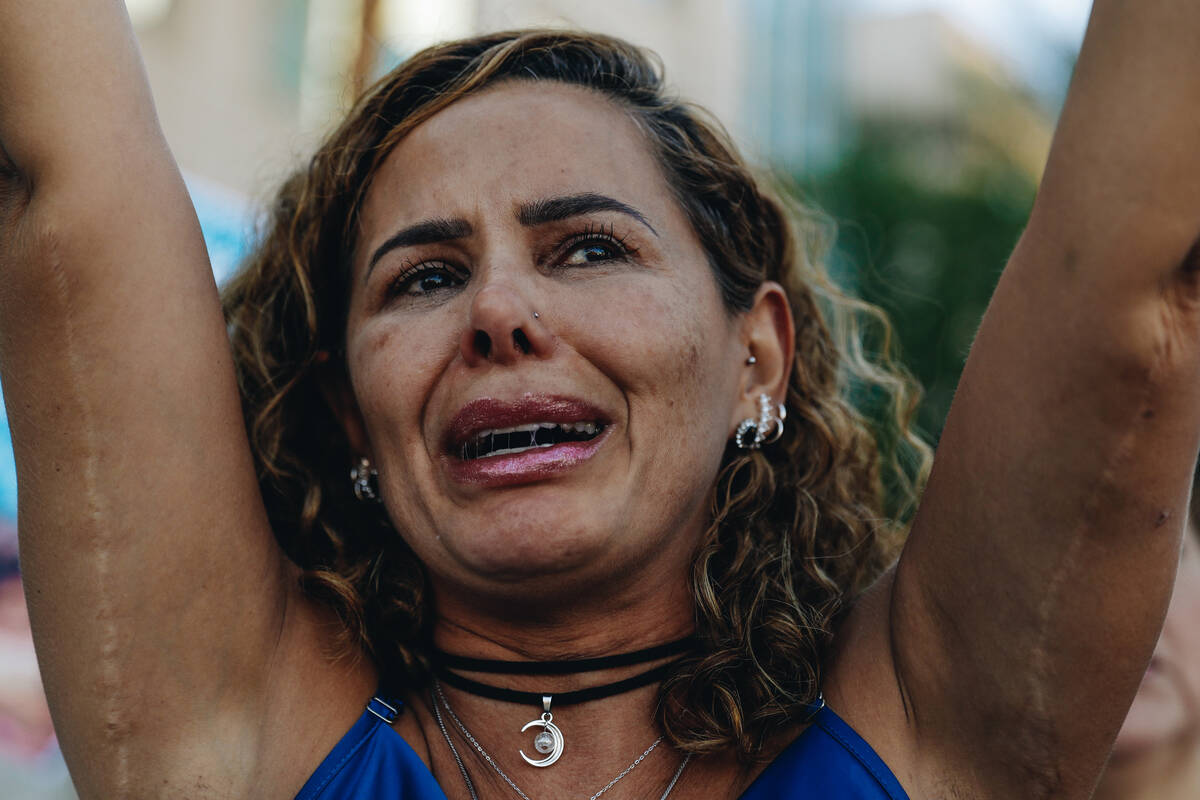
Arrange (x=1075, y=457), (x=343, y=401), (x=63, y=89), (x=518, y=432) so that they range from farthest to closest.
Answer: (x=343, y=401)
(x=518, y=432)
(x=63, y=89)
(x=1075, y=457)

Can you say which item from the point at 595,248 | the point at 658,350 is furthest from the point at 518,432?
the point at 595,248

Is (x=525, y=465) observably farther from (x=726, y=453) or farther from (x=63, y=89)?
(x=63, y=89)

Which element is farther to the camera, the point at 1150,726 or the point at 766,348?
the point at 1150,726

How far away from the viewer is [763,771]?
2.04m

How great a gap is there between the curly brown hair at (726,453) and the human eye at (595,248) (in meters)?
0.25

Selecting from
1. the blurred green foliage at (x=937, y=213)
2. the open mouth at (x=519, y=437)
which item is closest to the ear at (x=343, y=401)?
the open mouth at (x=519, y=437)

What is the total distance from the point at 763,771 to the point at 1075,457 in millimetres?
825

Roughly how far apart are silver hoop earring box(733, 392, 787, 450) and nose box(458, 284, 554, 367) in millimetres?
577

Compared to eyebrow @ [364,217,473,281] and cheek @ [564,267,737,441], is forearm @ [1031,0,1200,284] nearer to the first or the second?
cheek @ [564,267,737,441]

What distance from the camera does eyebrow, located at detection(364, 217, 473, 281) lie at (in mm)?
2207

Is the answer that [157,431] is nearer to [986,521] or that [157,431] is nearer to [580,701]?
[580,701]

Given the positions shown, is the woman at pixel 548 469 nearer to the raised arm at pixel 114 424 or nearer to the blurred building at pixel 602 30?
the raised arm at pixel 114 424

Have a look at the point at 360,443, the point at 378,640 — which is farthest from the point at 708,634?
the point at 360,443

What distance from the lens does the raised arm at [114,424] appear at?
69.8 inches
